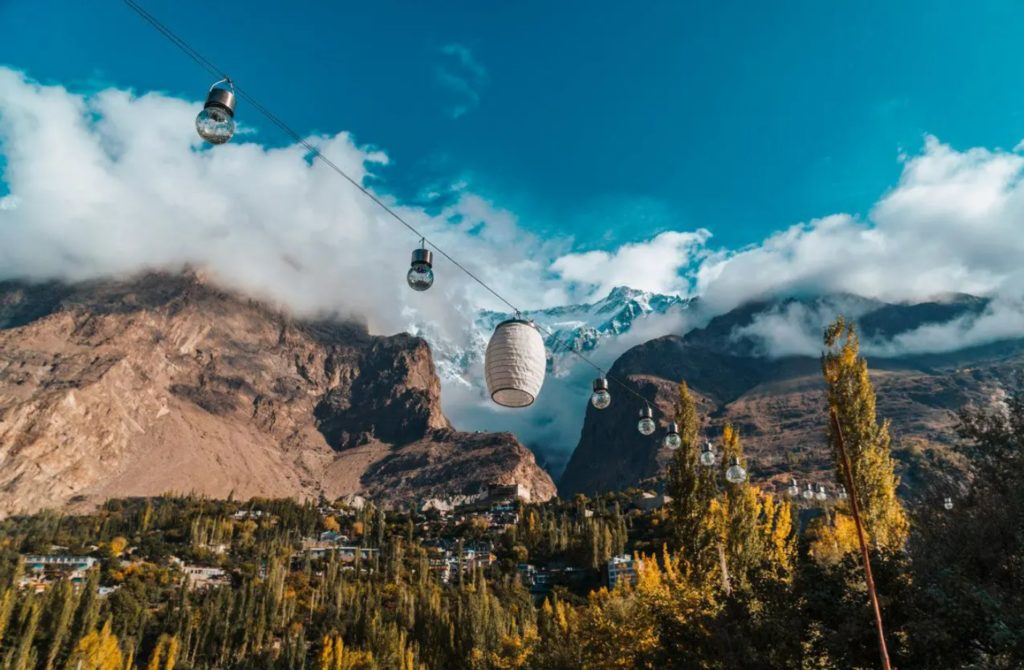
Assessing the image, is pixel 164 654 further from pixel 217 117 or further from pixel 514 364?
pixel 217 117

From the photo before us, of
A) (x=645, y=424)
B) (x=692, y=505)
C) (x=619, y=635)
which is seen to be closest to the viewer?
(x=645, y=424)

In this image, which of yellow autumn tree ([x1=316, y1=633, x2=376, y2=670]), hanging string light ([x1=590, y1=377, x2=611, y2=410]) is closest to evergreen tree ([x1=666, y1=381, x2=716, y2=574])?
hanging string light ([x1=590, y1=377, x2=611, y2=410])

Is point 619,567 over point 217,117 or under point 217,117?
under

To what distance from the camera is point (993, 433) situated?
13.7 m

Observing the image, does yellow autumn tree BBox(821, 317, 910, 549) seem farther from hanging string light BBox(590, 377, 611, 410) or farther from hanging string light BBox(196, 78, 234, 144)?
hanging string light BBox(196, 78, 234, 144)

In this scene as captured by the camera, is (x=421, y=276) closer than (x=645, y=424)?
Yes

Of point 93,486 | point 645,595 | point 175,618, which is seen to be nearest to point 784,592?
point 645,595

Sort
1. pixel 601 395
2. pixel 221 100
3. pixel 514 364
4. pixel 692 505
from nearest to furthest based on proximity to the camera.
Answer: pixel 221 100, pixel 514 364, pixel 601 395, pixel 692 505

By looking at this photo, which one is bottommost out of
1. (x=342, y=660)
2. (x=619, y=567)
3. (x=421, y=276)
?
(x=342, y=660)

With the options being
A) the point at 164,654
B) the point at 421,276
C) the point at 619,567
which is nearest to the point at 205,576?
the point at 164,654

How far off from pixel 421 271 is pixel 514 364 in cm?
205

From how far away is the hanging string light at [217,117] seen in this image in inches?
237

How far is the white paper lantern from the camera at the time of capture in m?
9.30

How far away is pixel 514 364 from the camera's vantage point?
9336mm
